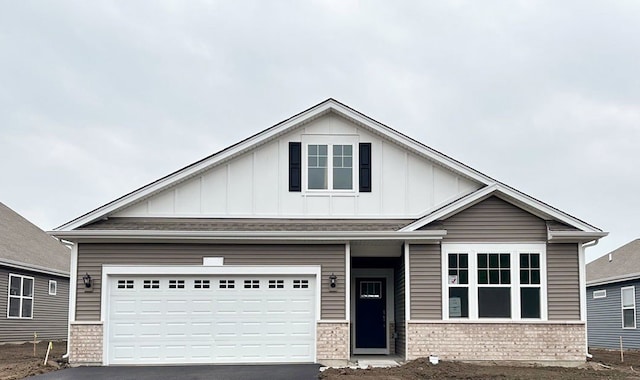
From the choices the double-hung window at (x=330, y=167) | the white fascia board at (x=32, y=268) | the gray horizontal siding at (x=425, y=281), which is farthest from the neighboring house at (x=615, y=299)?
the white fascia board at (x=32, y=268)

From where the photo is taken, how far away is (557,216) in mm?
17016

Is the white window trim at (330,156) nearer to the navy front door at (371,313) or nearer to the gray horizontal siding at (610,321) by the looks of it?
the navy front door at (371,313)

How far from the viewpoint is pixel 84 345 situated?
16719 millimetres

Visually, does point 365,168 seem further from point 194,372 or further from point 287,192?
point 194,372

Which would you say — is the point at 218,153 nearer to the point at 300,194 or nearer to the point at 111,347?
the point at 300,194

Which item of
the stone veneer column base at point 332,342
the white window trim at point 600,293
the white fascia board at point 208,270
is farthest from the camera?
the white window trim at point 600,293

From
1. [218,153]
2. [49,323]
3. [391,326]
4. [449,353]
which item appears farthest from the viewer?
[49,323]

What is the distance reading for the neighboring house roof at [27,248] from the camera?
24250 millimetres

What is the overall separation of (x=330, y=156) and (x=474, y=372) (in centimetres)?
610

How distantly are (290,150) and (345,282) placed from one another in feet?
11.4

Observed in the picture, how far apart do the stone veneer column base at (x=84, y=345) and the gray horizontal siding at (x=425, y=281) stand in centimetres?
699

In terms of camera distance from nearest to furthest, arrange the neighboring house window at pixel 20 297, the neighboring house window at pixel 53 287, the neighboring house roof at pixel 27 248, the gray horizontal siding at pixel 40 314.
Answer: the gray horizontal siding at pixel 40 314
the neighboring house window at pixel 20 297
the neighboring house roof at pixel 27 248
the neighboring house window at pixel 53 287

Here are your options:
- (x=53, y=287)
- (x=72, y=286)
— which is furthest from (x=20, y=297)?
(x=72, y=286)

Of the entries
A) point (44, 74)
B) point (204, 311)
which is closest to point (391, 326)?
point (204, 311)
